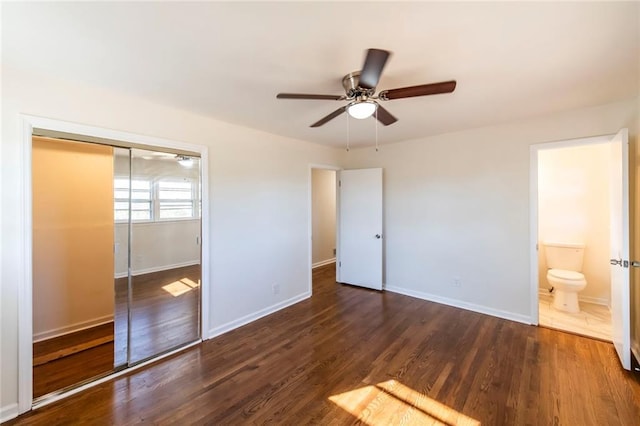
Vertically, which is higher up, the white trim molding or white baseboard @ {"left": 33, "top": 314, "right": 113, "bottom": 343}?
the white trim molding

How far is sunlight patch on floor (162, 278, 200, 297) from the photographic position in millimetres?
2744

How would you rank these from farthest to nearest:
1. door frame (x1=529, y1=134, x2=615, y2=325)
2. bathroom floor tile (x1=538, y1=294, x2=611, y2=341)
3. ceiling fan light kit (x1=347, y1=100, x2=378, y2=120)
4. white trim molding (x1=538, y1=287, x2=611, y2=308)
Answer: white trim molding (x1=538, y1=287, x2=611, y2=308)
door frame (x1=529, y1=134, x2=615, y2=325)
bathroom floor tile (x1=538, y1=294, x2=611, y2=341)
ceiling fan light kit (x1=347, y1=100, x2=378, y2=120)

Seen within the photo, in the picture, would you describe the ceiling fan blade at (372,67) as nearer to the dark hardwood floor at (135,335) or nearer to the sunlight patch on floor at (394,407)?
the sunlight patch on floor at (394,407)

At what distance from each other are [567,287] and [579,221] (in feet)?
3.49

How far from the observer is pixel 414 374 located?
229cm

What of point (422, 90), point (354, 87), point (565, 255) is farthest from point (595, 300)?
point (354, 87)

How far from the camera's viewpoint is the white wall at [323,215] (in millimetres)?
6152

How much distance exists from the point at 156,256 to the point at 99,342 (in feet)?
3.97

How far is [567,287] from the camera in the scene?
134 inches

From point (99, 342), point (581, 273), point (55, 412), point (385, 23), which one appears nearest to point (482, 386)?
point (385, 23)

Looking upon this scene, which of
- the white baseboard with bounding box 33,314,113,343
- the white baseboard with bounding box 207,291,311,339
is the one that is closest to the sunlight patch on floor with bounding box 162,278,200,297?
the white baseboard with bounding box 207,291,311,339

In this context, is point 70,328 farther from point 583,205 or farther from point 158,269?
point 583,205

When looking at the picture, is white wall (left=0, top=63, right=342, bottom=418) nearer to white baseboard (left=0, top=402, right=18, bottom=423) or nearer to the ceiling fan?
white baseboard (left=0, top=402, right=18, bottom=423)

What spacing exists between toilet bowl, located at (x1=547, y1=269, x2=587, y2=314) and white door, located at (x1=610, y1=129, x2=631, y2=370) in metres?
0.92
